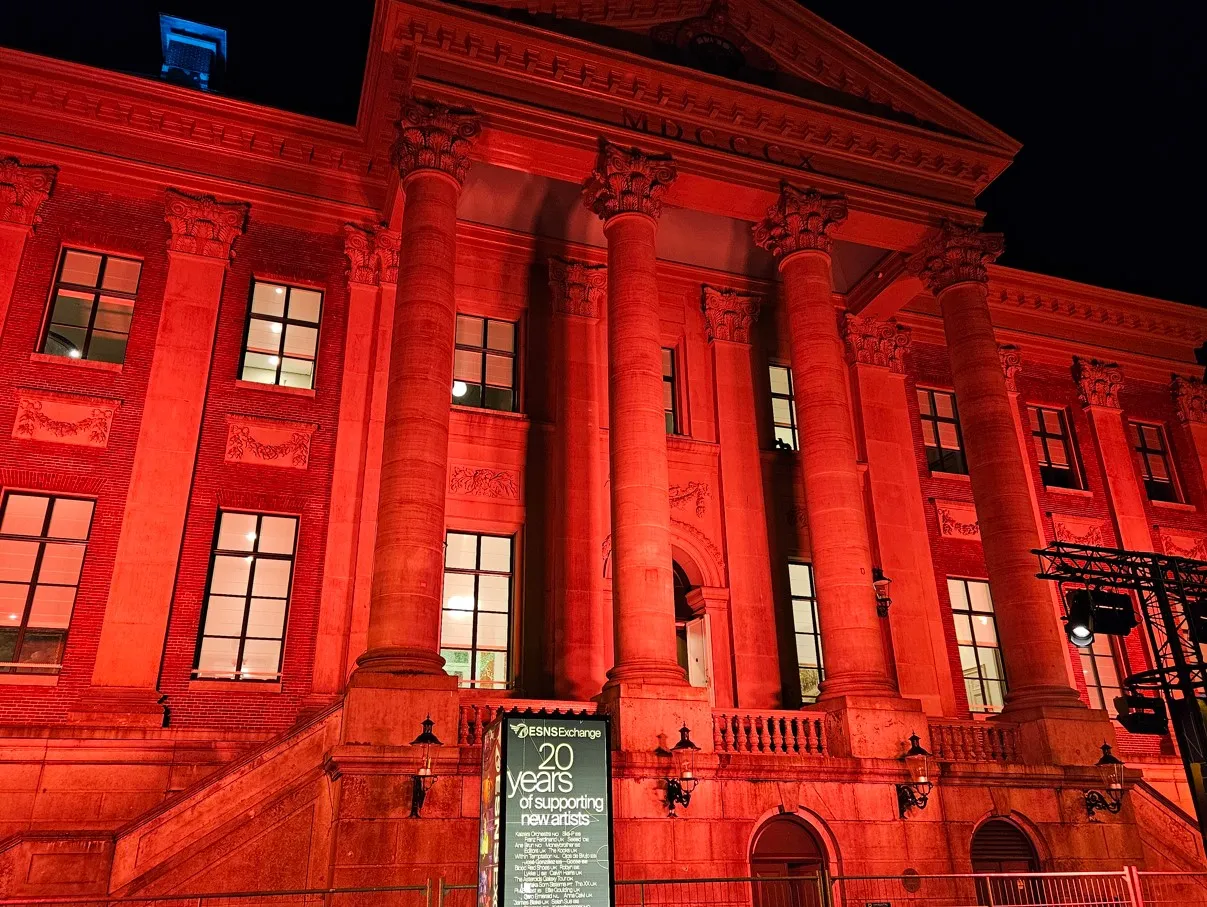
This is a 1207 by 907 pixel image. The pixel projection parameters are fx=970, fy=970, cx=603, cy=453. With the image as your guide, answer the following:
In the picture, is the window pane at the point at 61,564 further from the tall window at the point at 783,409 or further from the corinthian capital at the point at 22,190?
the tall window at the point at 783,409

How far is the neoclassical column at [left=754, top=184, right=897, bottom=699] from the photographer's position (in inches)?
639

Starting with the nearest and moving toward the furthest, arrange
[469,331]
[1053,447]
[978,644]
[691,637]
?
[691,637], [469,331], [978,644], [1053,447]

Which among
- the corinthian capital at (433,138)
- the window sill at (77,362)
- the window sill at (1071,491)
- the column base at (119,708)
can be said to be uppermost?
the corinthian capital at (433,138)

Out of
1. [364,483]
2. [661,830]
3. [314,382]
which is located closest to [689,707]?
[661,830]

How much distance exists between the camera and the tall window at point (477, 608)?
733 inches

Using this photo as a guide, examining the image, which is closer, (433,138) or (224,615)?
(433,138)

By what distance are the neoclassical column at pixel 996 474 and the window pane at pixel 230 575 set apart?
45.8 ft

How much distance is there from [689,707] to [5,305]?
567 inches

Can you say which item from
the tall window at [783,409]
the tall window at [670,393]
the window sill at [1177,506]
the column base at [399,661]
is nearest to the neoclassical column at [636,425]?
the column base at [399,661]

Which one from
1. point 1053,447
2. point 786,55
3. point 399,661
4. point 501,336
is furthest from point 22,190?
point 1053,447

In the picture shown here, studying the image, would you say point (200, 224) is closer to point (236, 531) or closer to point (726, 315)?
point (236, 531)

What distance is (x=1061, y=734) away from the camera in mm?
16531

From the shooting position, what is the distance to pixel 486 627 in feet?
62.4

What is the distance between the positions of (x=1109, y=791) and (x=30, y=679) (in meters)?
18.0
